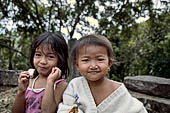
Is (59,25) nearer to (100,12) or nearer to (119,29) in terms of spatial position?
(100,12)

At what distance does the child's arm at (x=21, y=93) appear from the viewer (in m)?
1.37

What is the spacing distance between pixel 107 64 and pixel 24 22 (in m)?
4.30

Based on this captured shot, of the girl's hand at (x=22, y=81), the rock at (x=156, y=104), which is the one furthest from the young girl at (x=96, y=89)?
the rock at (x=156, y=104)

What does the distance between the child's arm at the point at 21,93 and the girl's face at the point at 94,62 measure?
1.58 feet

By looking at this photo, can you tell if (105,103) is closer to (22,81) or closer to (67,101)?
(67,101)

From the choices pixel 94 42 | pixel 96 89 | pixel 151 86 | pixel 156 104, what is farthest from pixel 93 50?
pixel 151 86

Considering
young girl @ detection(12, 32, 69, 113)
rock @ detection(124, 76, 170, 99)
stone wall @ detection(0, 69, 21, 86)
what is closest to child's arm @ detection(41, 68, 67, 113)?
young girl @ detection(12, 32, 69, 113)

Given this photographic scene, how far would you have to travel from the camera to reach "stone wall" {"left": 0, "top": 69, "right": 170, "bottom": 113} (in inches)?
113

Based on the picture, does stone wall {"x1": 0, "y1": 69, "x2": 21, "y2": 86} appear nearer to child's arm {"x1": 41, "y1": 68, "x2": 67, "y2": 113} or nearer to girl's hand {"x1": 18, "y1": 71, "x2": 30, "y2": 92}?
girl's hand {"x1": 18, "y1": 71, "x2": 30, "y2": 92}

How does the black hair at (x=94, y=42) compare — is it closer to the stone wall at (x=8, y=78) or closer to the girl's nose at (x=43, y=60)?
the girl's nose at (x=43, y=60)

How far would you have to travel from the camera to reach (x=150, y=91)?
324 centimetres

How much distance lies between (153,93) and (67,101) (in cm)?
240

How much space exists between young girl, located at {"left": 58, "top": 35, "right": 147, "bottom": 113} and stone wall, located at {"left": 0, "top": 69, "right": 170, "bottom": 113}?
6.08ft

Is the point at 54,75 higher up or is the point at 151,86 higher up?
the point at 54,75
